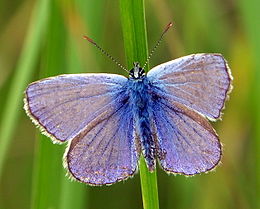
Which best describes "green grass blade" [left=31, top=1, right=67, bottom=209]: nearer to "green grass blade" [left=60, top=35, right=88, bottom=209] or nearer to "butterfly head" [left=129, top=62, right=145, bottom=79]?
"green grass blade" [left=60, top=35, right=88, bottom=209]

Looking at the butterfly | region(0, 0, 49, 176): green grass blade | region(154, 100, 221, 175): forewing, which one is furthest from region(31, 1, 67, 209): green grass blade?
region(154, 100, 221, 175): forewing

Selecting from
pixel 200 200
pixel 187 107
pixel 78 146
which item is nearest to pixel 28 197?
pixel 200 200

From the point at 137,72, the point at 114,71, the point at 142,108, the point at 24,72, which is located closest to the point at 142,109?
the point at 142,108

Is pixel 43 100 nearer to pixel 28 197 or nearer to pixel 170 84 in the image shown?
pixel 170 84

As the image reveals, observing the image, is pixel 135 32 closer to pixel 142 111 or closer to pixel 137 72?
pixel 137 72

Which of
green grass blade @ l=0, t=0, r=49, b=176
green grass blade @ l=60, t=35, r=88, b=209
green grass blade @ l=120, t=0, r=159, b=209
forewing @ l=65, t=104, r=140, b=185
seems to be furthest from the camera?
green grass blade @ l=0, t=0, r=49, b=176
